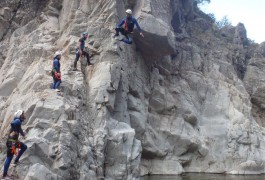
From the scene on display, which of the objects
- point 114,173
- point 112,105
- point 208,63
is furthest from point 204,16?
point 114,173

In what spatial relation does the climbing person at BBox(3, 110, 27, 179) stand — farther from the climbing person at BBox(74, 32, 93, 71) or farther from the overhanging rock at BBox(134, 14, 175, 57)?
the overhanging rock at BBox(134, 14, 175, 57)

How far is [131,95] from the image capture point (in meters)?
23.1

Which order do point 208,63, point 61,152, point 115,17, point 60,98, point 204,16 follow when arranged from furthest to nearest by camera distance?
point 204,16 < point 208,63 < point 115,17 < point 60,98 < point 61,152

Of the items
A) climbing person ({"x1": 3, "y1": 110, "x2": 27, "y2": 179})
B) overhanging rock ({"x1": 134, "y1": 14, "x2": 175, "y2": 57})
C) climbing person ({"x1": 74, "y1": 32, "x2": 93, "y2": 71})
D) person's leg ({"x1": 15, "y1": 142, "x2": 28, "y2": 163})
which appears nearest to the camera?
climbing person ({"x1": 3, "y1": 110, "x2": 27, "y2": 179})

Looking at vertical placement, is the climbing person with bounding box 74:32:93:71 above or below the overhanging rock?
below

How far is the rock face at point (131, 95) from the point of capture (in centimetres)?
1494

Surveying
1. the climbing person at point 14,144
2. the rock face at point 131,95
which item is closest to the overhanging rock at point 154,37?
the rock face at point 131,95

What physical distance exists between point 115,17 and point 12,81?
7.21m

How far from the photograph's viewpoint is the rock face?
1494 cm

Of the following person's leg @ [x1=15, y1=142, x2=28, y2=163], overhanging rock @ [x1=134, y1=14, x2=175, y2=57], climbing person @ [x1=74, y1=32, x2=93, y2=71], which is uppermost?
overhanging rock @ [x1=134, y1=14, x2=175, y2=57]

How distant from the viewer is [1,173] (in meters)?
12.3

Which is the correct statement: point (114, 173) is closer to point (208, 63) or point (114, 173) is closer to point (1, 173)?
point (1, 173)

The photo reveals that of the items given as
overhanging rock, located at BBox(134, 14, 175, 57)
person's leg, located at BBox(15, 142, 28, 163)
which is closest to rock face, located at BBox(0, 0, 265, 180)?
overhanging rock, located at BBox(134, 14, 175, 57)

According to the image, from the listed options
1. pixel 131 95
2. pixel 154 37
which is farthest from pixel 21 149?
pixel 154 37
